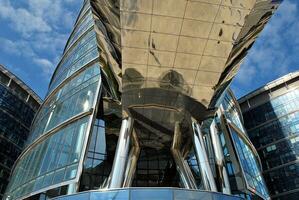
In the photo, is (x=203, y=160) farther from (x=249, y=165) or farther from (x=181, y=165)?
(x=249, y=165)

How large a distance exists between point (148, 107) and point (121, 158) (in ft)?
9.87

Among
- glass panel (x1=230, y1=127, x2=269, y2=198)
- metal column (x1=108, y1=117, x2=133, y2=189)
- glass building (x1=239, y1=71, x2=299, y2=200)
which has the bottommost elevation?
metal column (x1=108, y1=117, x2=133, y2=189)

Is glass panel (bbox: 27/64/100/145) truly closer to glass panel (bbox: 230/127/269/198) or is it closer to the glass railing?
the glass railing

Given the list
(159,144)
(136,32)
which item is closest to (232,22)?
(136,32)

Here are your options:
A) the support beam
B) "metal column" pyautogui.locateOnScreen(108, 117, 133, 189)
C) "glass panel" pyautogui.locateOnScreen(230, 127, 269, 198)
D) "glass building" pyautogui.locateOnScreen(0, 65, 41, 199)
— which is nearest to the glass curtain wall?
the support beam

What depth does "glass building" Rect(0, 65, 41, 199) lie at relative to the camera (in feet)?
152

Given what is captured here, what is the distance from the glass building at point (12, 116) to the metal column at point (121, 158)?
33922mm

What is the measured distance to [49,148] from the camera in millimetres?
19656

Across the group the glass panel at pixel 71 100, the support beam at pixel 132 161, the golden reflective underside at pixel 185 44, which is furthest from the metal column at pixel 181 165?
the glass panel at pixel 71 100

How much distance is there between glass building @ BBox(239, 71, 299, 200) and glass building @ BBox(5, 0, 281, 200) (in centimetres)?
2719

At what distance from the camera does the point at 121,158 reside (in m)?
15.2

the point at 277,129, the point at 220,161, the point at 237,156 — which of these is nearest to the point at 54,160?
the point at 220,161

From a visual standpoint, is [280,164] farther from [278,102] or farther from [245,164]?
[245,164]

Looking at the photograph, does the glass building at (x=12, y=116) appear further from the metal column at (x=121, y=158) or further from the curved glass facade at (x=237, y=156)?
the metal column at (x=121, y=158)
